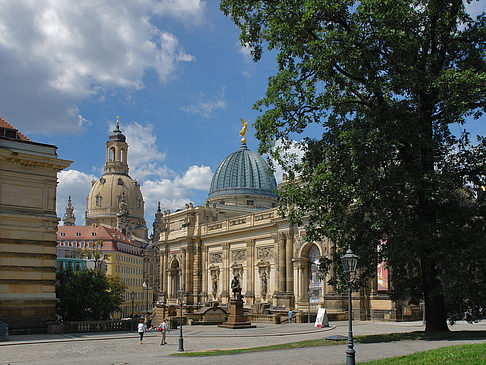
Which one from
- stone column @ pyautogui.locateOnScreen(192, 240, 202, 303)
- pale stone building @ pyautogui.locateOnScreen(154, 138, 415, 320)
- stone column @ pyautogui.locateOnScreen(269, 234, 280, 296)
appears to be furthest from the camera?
stone column @ pyautogui.locateOnScreen(192, 240, 202, 303)

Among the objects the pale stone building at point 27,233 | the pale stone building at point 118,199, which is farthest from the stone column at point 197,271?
the pale stone building at point 118,199

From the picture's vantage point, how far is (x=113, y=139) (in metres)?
151

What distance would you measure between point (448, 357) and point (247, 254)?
4469 cm

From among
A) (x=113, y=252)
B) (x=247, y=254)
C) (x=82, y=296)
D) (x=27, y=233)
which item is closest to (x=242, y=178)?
(x=247, y=254)

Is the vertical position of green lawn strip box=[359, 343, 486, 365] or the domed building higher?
the domed building

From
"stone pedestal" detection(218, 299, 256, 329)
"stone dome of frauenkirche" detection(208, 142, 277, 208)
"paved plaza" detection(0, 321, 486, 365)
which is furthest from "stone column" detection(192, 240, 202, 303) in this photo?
"paved plaza" detection(0, 321, 486, 365)

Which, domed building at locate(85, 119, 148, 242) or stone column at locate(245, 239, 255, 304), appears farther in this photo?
domed building at locate(85, 119, 148, 242)

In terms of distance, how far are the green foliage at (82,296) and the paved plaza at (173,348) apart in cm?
374

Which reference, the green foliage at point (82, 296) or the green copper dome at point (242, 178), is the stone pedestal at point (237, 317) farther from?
the green copper dome at point (242, 178)

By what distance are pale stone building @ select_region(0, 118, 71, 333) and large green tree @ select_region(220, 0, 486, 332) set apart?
1549cm

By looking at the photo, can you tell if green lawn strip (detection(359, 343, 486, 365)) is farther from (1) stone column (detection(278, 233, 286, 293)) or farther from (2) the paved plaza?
(1) stone column (detection(278, 233, 286, 293))

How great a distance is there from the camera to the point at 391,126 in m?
21.0

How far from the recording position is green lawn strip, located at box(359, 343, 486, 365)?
13.2m

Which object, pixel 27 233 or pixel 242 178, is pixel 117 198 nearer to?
pixel 242 178
